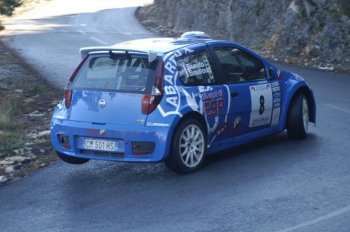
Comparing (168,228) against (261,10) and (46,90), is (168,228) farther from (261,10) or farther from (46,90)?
(261,10)

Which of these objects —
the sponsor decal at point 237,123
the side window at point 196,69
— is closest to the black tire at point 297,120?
the sponsor decal at point 237,123

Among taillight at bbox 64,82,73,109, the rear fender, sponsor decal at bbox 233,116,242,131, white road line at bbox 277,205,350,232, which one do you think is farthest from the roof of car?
white road line at bbox 277,205,350,232

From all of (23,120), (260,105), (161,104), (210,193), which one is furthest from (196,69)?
(23,120)

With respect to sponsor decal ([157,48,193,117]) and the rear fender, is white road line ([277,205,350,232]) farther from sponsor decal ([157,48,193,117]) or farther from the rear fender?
the rear fender

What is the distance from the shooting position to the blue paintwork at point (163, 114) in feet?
28.2

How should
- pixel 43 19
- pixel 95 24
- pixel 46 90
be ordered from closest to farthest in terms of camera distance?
pixel 46 90 < pixel 95 24 < pixel 43 19

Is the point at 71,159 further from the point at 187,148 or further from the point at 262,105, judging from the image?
the point at 262,105

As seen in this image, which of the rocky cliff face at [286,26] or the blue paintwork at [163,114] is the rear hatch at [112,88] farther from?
the rocky cliff face at [286,26]

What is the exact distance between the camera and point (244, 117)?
9.72m

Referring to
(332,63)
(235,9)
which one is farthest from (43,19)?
(332,63)

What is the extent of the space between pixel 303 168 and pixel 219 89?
1.39 metres

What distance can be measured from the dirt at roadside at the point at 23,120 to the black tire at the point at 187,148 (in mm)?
2095

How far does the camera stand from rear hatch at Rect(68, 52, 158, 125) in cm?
870

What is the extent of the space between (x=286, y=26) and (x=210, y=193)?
1590 centimetres
